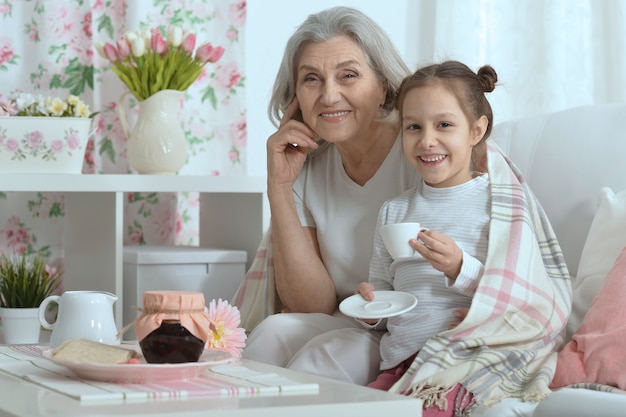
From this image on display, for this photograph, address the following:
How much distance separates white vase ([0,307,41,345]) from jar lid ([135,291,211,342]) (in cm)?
110

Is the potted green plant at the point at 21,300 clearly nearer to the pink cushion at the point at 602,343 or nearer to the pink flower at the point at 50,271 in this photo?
the pink flower at the point at 50,271

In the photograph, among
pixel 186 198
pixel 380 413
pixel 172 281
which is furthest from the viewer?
pixel 186 198

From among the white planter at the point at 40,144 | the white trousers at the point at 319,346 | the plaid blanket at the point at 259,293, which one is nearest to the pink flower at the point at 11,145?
the white planter at the point at 40,144

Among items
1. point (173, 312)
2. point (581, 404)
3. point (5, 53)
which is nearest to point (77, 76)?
point (5, 53)

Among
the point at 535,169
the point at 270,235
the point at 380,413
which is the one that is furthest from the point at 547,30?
the point at 380,413

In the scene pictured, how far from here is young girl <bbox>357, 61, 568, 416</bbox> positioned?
172cm

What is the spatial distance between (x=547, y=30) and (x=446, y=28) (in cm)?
34

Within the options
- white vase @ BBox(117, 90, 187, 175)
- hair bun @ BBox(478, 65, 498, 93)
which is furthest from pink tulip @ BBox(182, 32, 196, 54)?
hair bun @ BBox(478, 65, 498, 93)

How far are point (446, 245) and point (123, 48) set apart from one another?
1158mm

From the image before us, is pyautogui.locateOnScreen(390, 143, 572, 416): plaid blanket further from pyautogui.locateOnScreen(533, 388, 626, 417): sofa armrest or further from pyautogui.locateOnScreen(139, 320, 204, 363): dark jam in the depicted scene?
pyautogui.locateOnScreen(139, 320, 204, 363): dark jam

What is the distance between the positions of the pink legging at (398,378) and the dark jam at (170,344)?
0.47m

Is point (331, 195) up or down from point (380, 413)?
up

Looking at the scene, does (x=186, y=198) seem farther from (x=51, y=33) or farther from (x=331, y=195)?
(x=331, y=195)

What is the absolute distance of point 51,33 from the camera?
2752mm
